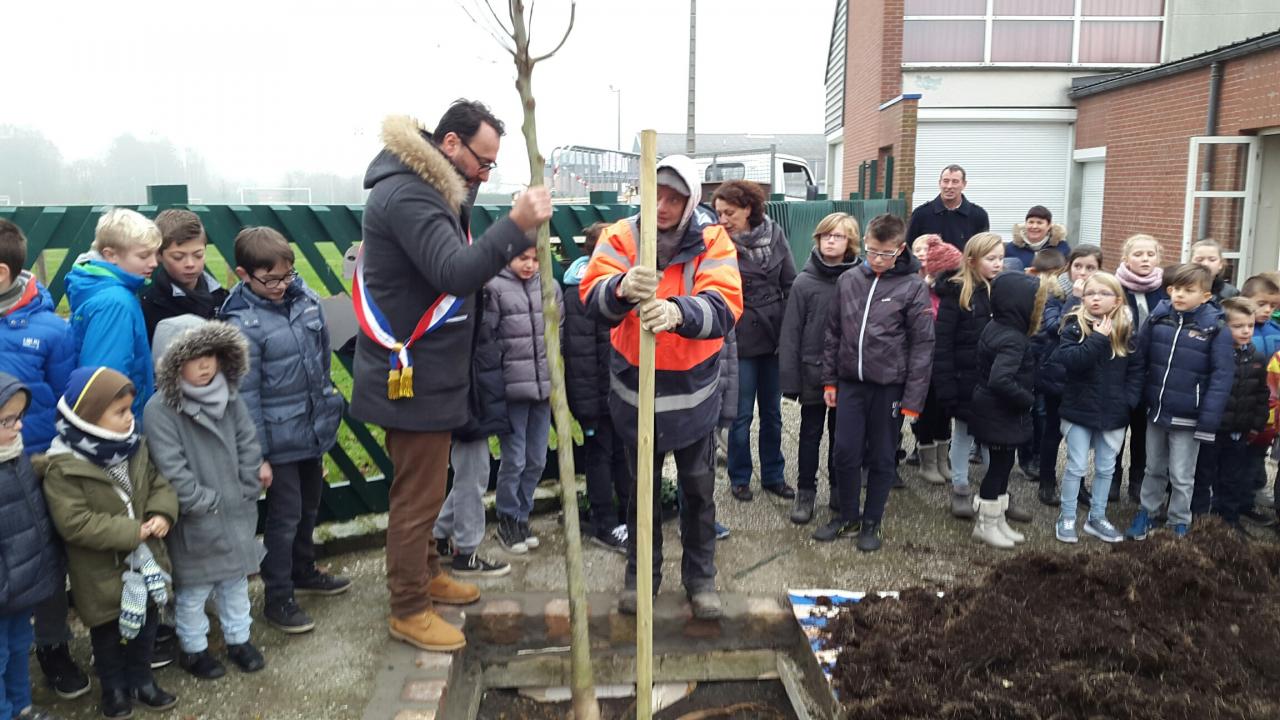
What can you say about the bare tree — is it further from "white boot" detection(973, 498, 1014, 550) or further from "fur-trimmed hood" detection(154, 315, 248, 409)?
"white boot" detection(973, 498, 1014, 550)

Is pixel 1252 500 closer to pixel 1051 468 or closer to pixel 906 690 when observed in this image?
pixel 1051 468

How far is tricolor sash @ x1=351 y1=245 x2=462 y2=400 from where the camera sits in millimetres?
3398

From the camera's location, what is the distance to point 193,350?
10.6ft

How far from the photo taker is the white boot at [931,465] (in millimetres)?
5891

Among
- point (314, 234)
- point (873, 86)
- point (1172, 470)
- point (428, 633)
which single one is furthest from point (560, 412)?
point (873, 86)

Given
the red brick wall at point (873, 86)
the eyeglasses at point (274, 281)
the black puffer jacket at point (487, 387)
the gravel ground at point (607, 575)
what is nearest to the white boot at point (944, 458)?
the gravel ground at point (607, 575)

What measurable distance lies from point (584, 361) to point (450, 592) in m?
1.27

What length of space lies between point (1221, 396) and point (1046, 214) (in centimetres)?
254

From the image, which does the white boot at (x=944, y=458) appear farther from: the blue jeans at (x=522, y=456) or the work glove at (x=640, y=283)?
the work glove at (x=640, y=283)

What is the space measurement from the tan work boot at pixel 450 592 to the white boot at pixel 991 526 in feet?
8.61

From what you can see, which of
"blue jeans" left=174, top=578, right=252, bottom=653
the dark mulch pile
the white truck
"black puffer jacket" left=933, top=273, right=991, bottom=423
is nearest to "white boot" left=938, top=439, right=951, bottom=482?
"black puffer jacket" left=933, top=273, right=991, bottom=423

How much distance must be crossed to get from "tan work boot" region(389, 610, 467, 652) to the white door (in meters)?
10.3

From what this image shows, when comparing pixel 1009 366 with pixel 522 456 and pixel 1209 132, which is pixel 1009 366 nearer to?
pixel 522 456

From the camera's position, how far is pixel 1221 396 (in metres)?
4.71
